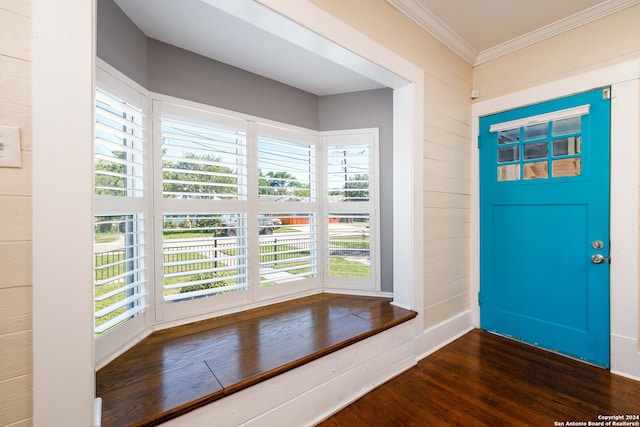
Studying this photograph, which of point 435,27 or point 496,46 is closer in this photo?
point 435,27

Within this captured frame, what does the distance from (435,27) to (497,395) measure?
2754 mm

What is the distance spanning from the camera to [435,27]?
2213 mm

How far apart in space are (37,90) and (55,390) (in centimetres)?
100

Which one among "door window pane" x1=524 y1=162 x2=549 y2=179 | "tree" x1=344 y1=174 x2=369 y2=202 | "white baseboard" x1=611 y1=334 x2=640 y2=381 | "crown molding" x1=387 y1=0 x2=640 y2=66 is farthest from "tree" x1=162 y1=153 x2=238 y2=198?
"white baseboard" x1=611 y1=334 x2=640 y2=381

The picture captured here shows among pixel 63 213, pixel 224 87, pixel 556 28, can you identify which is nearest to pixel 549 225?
pixel 556 28

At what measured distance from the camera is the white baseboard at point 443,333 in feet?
7.34

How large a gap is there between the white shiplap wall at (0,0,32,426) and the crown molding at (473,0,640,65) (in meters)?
3.18

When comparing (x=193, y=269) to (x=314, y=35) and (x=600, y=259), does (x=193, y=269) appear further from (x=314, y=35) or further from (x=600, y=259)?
(x=600, y=259)

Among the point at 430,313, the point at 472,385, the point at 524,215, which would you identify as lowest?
the point at 472,385

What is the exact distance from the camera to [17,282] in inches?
34.3

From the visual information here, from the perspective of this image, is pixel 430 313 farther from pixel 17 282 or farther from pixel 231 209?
pixel 17 282

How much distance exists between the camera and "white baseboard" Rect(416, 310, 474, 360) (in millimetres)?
2238

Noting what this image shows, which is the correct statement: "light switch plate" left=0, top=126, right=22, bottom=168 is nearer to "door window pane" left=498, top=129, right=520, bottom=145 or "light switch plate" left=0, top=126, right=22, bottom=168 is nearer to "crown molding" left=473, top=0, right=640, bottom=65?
"door window pane" left=498, top=129, right=520, bottom=145

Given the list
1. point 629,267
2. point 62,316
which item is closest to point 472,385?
point 629,267
